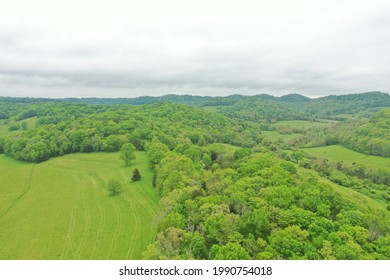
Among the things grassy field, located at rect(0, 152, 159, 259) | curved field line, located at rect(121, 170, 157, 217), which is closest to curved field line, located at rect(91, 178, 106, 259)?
grassy field, located at rect(0, 152, 159, 259)

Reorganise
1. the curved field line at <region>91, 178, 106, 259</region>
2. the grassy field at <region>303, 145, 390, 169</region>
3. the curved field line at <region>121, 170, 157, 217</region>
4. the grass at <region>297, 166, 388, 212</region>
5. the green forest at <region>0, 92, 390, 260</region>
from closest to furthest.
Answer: the green forest at <region>0, 92, 390, 260</region> < the curved field line at <region>91, 178, 106, 259</region> < the grass at <region>297, 166, 388, 212</region> < the curved field line at <region>121, 170, 157, 217</region> < the grassy field at <region>303, 145, 390, 169</region>

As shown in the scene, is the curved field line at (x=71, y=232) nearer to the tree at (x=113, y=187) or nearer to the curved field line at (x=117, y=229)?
the curved field line at (x=117, y=229)

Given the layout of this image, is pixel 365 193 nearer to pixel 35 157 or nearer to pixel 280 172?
pixel 280 172

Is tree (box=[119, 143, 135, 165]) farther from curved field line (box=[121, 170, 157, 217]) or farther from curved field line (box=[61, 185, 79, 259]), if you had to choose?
curved field line (box=[61, 185, 79, 259])

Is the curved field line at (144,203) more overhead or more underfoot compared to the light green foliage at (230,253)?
more underfoot

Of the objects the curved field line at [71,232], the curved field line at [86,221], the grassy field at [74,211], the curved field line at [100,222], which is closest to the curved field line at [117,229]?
the grassy field at [74,211]

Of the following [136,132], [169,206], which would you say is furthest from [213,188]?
[136,132]

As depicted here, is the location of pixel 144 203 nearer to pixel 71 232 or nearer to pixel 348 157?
pixel 71 232
